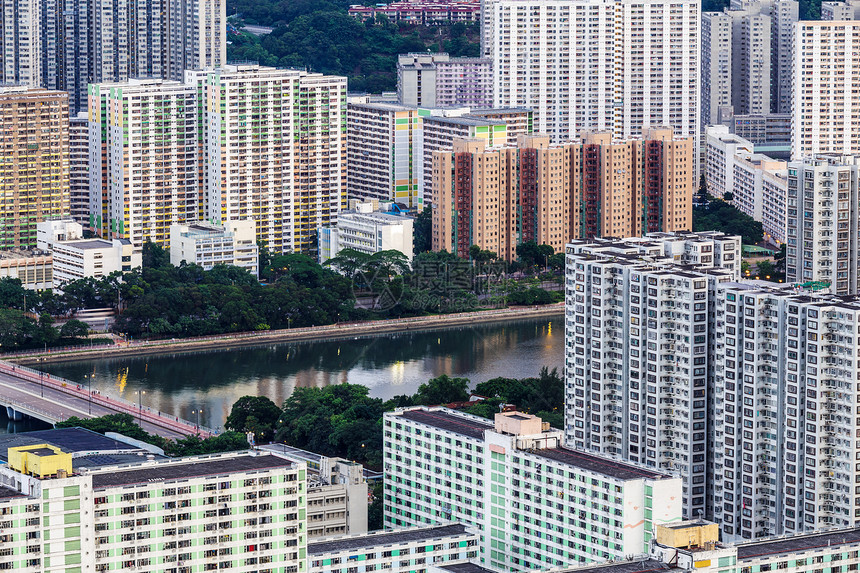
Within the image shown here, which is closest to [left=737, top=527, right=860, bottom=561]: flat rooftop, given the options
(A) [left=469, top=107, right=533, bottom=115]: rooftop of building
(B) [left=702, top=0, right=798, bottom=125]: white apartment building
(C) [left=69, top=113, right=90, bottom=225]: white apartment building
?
(C) [left=69, top=113, right=90, bottom=225]: white apartment building

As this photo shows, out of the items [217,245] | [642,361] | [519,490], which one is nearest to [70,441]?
[519,490]

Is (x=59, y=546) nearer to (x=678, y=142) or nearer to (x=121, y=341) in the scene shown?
(x=121, y=341)

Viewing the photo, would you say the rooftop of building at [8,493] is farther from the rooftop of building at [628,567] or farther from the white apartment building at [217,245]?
the white apartment building at [217,245]

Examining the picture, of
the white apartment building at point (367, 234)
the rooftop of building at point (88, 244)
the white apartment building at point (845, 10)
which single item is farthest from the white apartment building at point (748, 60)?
the rooftop of building at point (88, 244)

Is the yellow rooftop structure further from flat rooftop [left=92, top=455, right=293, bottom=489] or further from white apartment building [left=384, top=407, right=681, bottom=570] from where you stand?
white apartment building [left=384, top=407, right=681, bottom=570]

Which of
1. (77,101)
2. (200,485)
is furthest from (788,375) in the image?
(77,101)

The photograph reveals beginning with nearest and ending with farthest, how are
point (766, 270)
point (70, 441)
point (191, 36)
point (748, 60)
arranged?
point (70, 441) → point (766, 270) → point (191, 36) → point (748, 60)

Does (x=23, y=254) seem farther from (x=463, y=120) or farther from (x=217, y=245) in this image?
(x=463, y=120)
